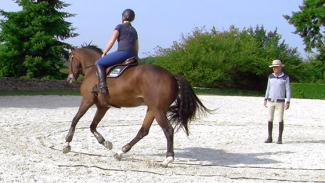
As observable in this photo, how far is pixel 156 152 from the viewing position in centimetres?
992

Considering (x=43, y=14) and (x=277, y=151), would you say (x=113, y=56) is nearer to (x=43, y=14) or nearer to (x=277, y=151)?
(x=277, y=151)

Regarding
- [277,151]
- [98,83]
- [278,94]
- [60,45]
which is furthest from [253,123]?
[60,45]

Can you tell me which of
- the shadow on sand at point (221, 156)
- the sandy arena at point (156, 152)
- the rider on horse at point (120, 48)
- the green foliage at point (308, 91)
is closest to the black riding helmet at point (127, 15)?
the rider on horse at point (120, 48)

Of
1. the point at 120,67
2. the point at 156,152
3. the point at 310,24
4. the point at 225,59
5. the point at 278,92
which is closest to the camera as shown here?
the point at 120,67

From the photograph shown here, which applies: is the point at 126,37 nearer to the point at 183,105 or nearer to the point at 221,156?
the point at 183,105

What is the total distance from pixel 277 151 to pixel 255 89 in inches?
1232

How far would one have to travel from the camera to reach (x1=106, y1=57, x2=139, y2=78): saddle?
8.84 meters

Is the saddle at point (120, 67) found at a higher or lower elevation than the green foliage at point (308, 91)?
higher

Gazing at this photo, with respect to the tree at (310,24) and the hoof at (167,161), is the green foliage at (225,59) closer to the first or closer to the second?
the tree at (310,24)

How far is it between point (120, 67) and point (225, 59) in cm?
2982

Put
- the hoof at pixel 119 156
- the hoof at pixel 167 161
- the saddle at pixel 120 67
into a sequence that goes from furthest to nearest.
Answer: the saddle at pixel 120 67 < the hoof at pixel 119 156 < the hoof at pixel 167 161

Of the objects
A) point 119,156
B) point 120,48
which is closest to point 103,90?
point 120,48

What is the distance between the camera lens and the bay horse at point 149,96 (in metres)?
8.45

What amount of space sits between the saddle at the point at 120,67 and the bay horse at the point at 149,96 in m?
0.06
